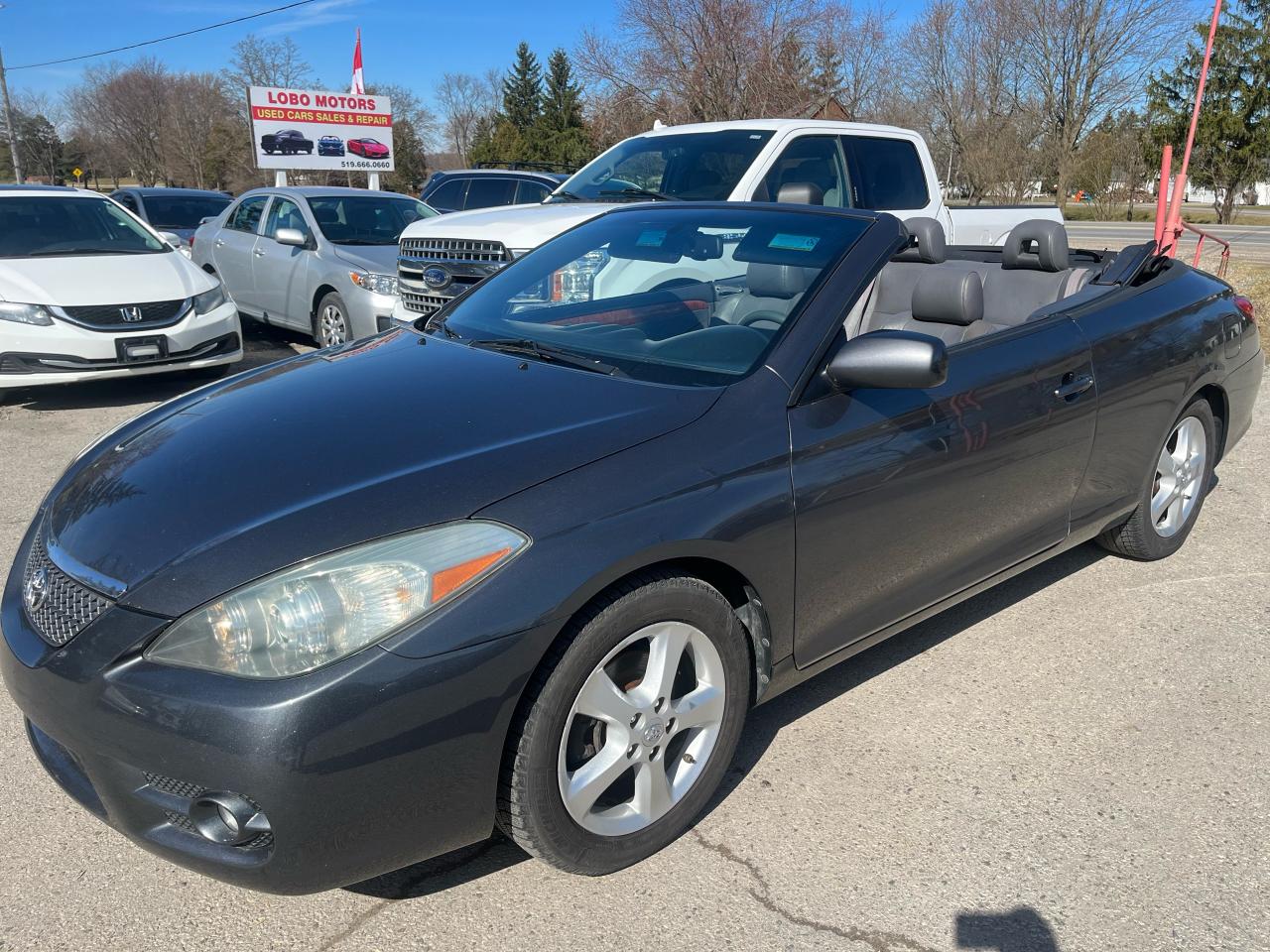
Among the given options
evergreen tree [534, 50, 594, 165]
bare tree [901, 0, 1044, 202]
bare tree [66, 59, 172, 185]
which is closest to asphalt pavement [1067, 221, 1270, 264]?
bare tree [901, 0, 1044, 202]

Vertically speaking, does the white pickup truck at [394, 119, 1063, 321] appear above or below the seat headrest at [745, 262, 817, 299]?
above

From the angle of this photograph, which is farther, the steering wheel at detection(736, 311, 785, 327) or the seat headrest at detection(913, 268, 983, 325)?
the seat headrest at detection(913, 268, 983, 325)

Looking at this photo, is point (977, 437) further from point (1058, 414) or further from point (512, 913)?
point (512, 913)

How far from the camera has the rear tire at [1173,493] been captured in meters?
4.26

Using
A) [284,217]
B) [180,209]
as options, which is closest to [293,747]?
[284,217]

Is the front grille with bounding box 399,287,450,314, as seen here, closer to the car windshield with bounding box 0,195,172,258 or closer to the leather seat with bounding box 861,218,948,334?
the car windshield with bounding box 0,195,172,258

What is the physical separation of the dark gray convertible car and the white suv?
436cm

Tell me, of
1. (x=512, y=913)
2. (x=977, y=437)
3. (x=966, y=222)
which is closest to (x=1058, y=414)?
(x=977, y=437)

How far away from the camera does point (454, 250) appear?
692 cm

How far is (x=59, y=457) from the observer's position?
19.9ft

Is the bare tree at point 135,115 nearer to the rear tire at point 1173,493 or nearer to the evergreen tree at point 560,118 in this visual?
the evergreen tree at point 560,118

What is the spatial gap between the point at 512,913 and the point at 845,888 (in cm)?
80

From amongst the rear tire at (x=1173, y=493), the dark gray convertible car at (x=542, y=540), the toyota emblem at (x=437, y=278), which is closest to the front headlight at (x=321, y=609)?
the dark gray convertible car at (x=542, y=540)

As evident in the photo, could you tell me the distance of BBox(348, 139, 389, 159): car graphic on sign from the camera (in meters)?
28.4
